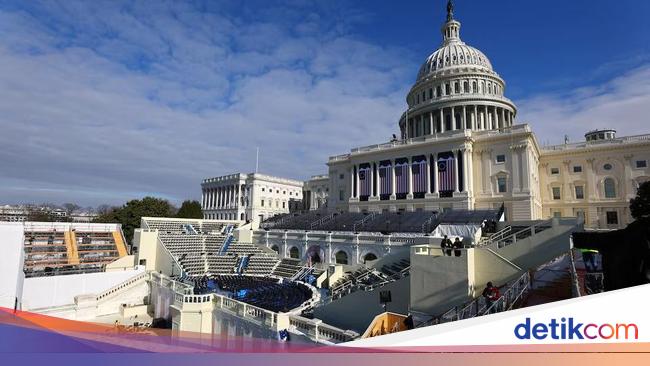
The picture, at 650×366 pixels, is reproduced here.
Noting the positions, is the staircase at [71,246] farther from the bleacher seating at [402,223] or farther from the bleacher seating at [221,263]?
the bleacher seating at [402,223]

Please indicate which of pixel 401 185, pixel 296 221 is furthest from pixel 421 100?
pixel 296 221

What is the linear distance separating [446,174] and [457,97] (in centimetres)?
2444

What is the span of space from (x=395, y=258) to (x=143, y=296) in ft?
77.6

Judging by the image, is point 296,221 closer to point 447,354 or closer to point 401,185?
point 401,185

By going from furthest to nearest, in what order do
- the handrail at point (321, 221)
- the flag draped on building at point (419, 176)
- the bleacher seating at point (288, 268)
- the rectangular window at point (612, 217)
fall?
1. the flag draped on building at point (419, 176)
2. the rectangular window at point (612, 217)
3. the handrail at point (321, 221)
4. the bleacher seating at point (288, 268)

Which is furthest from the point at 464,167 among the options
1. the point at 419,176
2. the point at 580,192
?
the point at 580,192

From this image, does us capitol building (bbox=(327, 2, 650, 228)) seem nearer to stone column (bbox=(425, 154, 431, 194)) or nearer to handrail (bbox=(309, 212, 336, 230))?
stone column (bbox=(425, 154, 431, 194))

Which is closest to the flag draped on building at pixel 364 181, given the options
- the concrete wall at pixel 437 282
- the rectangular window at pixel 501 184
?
the rectangular window at pixel 501 184

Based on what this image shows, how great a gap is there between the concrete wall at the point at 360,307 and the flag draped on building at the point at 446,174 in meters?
32.7

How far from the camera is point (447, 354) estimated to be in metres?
3.81

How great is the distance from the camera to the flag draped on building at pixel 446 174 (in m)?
49.5

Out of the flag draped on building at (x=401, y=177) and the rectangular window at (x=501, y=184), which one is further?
the flag draped on building at (x=401, y=177)

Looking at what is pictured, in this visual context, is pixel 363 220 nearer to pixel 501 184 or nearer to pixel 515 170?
pixel 501 184

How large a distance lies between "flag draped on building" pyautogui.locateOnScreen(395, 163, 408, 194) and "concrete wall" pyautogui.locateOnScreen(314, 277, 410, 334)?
34747 mm
